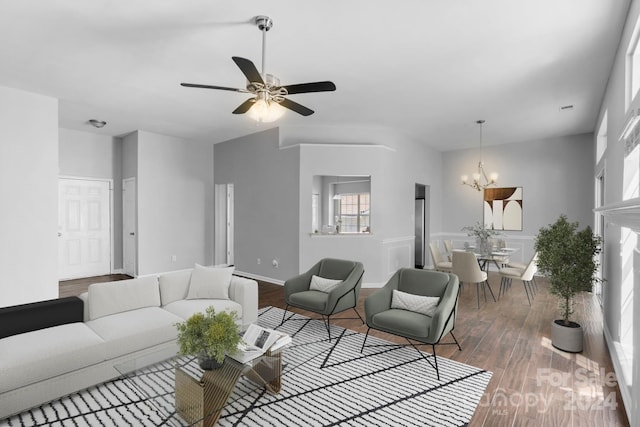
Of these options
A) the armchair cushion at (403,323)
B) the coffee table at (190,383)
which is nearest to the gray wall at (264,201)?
the armchair cushion at (403,323)

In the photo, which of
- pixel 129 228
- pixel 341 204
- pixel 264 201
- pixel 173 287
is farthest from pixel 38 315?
pixel 341 204

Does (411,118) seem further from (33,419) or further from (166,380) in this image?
(33,419)

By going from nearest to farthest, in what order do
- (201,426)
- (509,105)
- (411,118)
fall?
(201,426) < (509,105) < (411,118)

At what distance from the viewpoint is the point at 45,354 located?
2.29m

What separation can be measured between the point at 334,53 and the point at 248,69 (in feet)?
→ 4.17

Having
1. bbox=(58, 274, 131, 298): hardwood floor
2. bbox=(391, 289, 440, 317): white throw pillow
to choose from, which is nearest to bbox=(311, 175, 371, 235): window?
bbox=(391, 289, 440, 317): white throw pillow

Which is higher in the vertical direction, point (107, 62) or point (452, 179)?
point (107, 62)

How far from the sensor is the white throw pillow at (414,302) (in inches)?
126

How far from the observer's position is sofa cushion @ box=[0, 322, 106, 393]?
7.07 ft

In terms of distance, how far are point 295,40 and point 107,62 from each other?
2153 mm

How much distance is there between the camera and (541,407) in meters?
2.38

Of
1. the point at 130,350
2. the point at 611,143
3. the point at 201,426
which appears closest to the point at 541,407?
the point at 201,426

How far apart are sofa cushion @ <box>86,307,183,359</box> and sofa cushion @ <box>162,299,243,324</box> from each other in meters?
0.11

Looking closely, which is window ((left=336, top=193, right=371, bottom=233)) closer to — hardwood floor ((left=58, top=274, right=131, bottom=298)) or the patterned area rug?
the patterned area rug
